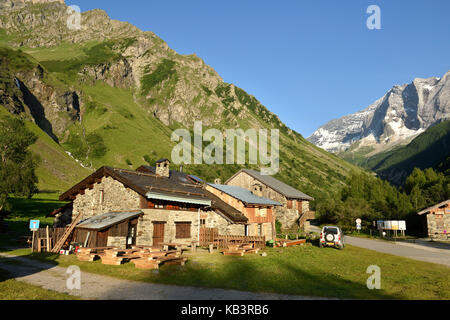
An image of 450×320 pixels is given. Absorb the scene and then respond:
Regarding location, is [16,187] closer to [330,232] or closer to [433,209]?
[330,232]

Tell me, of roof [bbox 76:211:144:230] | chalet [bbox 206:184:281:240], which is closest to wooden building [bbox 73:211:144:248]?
roof [bbox 76:211:144:230]

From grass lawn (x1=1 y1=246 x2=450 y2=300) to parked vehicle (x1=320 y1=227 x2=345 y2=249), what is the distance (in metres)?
7.25

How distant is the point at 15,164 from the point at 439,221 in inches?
2593

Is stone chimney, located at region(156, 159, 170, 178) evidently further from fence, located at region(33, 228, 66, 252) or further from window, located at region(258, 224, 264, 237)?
window, located at region(258, 224, 264, 237)

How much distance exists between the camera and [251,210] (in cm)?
3691

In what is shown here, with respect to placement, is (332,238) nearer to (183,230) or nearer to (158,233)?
(183,230)

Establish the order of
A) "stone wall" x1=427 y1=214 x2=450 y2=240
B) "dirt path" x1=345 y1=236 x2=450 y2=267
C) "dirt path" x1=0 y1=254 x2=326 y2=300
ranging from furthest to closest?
"stone wall" x1=427 y1=214 x2=450 y2=240 < "dirt path" x1=345 y1=236 x2=450 y2=267 < "dirt path" x1=0 y1=254 x2=326 y2=300

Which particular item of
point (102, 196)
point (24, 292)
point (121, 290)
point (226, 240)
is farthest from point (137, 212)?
point (24, 292)

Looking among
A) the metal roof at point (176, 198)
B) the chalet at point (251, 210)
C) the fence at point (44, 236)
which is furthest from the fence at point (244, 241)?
the fence at point (44, 236)

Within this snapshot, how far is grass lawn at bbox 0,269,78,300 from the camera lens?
10.3m

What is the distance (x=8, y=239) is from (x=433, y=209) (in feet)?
186

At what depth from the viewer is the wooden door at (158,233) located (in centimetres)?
2563
